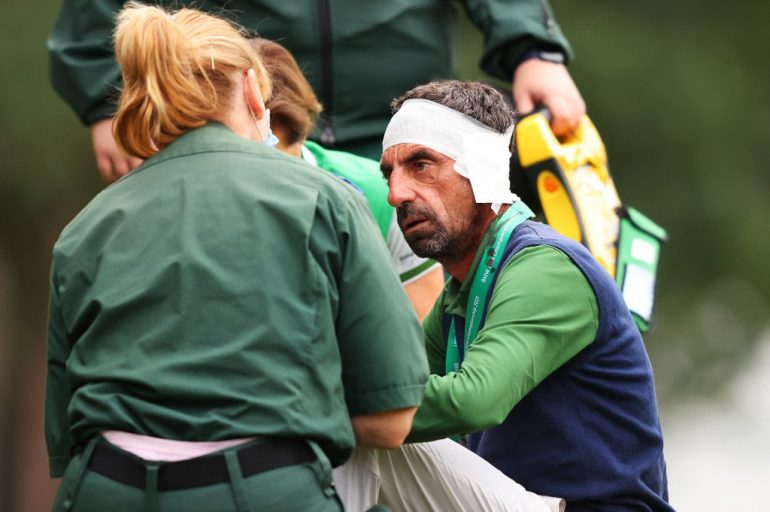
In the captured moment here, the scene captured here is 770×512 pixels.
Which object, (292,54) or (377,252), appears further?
(292,54)

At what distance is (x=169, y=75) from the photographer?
156 inches

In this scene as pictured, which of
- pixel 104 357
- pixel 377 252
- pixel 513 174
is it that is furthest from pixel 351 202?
pixel 513 174

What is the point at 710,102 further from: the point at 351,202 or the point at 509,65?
the point at 351,202

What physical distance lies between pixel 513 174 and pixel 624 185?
4.53 meters

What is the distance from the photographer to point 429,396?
4.21 meters

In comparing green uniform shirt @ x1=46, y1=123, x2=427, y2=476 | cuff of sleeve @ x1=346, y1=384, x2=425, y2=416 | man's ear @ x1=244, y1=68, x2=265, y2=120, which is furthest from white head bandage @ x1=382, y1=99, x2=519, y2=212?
cuff of sleeve @ x1=346, y1=384, x2=425, y2=416

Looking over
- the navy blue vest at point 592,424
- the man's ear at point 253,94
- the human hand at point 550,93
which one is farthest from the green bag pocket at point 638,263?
the man's ear at point 253,94

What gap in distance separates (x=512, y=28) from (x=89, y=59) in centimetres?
150

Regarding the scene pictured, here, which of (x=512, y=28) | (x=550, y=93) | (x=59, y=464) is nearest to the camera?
(x=59, y=464)

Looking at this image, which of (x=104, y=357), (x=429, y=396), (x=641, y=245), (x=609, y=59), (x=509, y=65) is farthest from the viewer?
(x=609, y=59)

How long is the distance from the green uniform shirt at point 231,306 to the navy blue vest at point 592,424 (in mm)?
734

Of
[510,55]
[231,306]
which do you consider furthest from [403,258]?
[231,306]

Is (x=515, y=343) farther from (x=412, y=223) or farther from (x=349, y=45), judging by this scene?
(x=349, y=45)

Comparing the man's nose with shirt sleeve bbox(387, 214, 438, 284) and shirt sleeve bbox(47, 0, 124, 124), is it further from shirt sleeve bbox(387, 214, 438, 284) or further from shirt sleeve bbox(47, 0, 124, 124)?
shirt sleeve bbox(47, 0, 124, 124)
